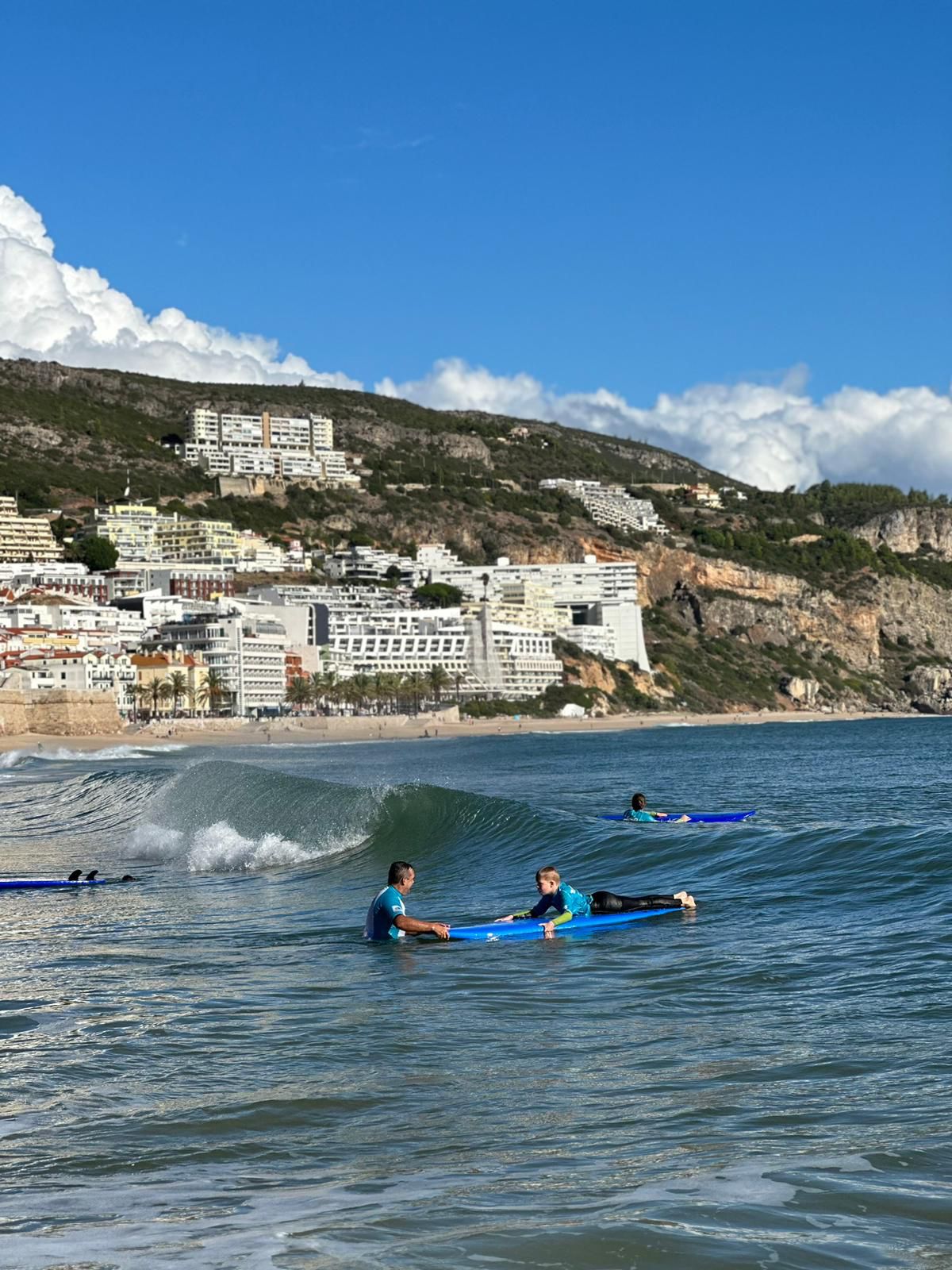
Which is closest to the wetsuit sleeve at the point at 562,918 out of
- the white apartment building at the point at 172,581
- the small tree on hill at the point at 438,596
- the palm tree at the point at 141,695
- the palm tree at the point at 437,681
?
the palm tree at the point at 141,695

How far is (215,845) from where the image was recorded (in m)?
22.5

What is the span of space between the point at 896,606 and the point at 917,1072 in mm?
195966

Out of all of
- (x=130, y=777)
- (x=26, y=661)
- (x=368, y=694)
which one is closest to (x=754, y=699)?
(x=368, y=694)

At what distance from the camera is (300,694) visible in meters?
A: 137

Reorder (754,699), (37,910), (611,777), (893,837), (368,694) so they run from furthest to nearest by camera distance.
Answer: (754,699) → (368,694) → (611,777) → (893,837) → (37,910)

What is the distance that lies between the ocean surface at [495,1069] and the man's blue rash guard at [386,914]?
6.6 inches

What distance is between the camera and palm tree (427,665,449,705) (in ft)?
487

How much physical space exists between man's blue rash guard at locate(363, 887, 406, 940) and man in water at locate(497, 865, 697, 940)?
951 mm

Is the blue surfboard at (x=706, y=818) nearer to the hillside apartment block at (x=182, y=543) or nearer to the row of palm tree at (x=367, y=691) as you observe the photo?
the row of palm tree at (x=367, y=691)

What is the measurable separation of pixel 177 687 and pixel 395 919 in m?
115

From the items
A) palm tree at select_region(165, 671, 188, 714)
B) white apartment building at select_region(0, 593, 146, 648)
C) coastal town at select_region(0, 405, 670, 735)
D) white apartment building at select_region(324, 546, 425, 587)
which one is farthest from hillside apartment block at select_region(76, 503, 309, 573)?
palm tree at select_region(165, 671, 188, 714)

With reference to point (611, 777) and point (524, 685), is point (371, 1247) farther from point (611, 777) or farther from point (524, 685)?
point (524, 685)

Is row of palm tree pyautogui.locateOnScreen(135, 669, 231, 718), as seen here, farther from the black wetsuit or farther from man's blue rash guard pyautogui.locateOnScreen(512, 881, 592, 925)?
man's blue rash guard pyautogui.locateOnScreen(512, 881, 592, 925)

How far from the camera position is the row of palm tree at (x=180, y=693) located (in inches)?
4953
